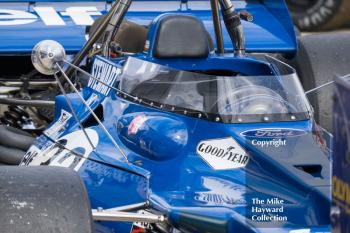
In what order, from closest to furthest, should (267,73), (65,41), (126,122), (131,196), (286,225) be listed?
(286,225) → (131,196) → (126,122) → (267,73) → (65,41)

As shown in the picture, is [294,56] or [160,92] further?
[294,56]

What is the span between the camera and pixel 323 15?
41.0 ft

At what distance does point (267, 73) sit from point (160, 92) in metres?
0.65

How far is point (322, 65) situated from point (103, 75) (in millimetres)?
1921

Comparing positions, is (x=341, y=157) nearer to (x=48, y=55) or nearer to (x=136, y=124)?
(x=136, y=124)

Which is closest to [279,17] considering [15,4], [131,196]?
[15,4]

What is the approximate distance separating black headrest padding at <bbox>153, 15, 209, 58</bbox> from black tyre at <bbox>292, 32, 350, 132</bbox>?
1.41 meters

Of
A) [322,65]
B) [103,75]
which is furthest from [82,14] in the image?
[103,75]

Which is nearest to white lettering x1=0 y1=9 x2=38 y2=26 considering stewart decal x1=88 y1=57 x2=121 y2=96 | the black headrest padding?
stewart decal x1=88 y1=57 x2=121 y2=96

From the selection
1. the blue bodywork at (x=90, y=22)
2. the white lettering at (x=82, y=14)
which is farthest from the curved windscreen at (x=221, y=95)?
the white lettering at (x=82, y=14)

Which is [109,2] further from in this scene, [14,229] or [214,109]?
[14,229]

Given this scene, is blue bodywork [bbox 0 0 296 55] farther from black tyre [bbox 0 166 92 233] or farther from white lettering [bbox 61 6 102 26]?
black tyre [bbox 0 166 92 233]

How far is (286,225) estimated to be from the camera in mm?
3844

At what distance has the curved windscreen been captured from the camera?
14.5 feet
